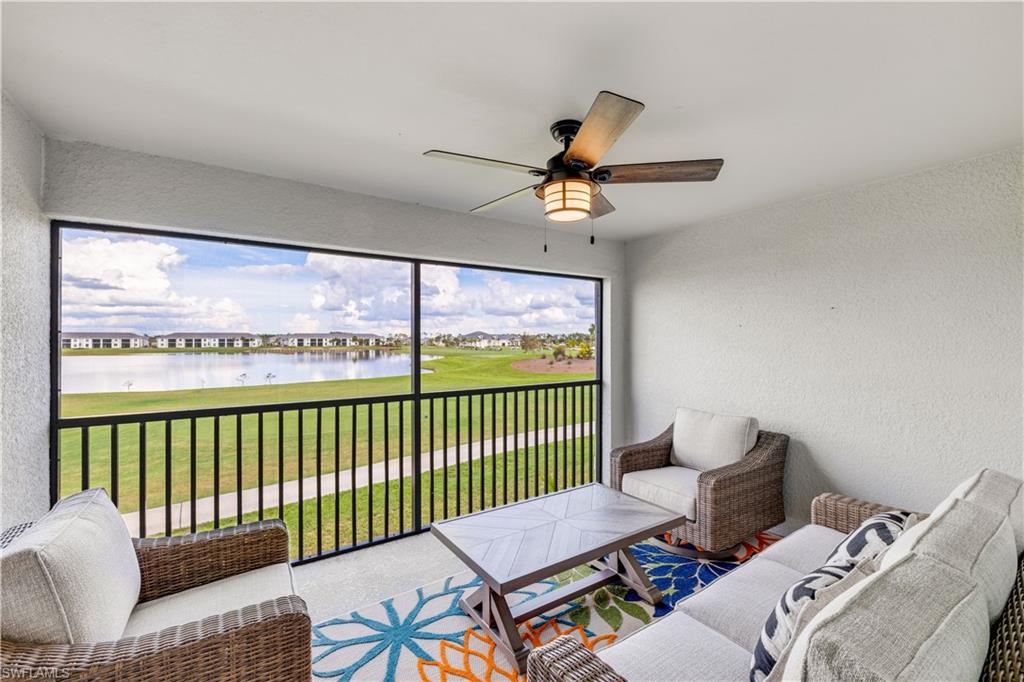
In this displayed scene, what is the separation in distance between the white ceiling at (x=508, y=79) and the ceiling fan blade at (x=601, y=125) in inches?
8.7

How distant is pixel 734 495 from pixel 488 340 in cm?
210

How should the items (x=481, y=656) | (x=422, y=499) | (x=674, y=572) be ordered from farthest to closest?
(x=422, y=499) → (x=674, y=572) → (x=481, y=656)

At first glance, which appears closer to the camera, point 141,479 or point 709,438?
point 141,479

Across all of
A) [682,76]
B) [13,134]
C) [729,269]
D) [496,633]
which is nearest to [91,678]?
[496,633]

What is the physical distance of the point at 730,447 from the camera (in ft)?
10.2

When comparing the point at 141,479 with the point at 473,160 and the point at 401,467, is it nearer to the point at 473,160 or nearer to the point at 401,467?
the point at 401,467

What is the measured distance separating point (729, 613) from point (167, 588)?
2.09m

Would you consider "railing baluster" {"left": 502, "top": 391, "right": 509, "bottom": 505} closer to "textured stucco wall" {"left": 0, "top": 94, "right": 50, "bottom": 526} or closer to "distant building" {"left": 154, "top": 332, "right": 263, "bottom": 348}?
"distant building" {"left": 154, "top": 332, "right": 263, "bottom": 348}

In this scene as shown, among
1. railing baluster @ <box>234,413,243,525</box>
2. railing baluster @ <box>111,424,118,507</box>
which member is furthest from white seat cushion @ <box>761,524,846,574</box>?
railing baluster @ <box>111,424,118,507</box>

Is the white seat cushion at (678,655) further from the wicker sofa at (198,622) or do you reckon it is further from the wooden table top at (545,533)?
the wicker sofa at (198,622)

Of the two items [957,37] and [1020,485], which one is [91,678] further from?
[957,37]

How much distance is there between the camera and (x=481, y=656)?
196 centimetres

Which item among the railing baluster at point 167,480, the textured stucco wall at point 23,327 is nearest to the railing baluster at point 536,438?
the railing baluster at point 167,480

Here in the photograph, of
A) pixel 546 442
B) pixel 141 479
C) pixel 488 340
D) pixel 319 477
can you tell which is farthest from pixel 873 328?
pixel 141 479
